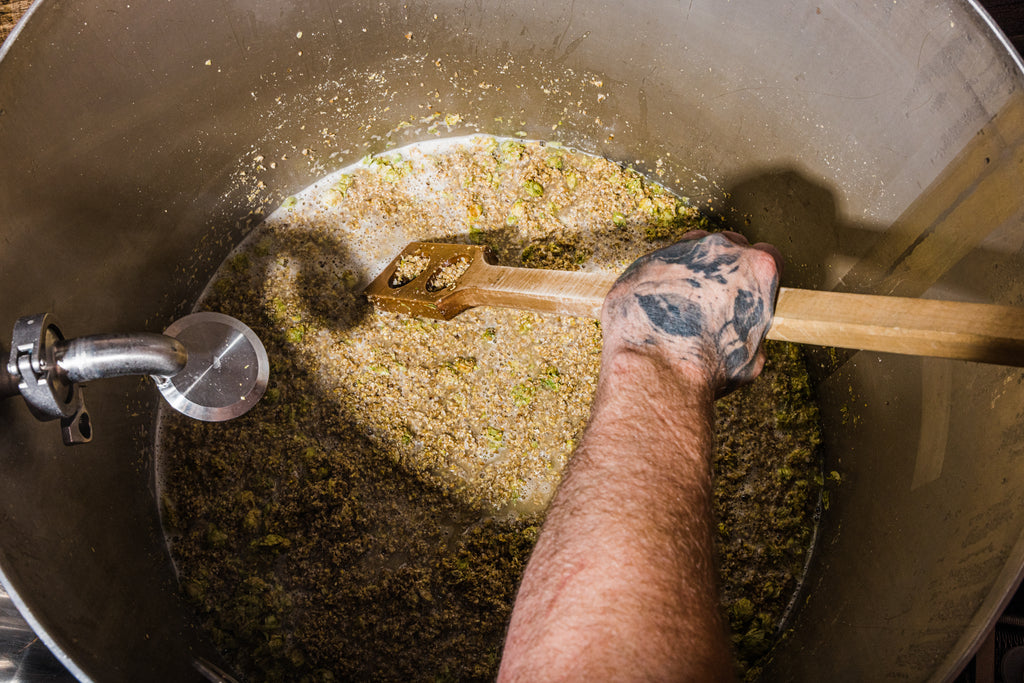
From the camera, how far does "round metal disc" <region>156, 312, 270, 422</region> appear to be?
1262 millimetres

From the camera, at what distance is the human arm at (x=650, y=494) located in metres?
0.73

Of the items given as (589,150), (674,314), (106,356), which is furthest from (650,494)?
(589,150)

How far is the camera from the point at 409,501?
57.5 inches

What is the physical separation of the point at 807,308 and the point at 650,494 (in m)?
0.38

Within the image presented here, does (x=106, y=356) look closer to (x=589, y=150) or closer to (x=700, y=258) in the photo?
(x=700, y=258)

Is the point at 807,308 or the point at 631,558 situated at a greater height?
Result: the point at 807,308

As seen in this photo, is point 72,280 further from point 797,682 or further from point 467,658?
point 797,682

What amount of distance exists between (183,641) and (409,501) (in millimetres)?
544

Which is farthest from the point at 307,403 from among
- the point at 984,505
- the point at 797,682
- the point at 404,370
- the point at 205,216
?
the point at 984,505

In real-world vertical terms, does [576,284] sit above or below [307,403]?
above

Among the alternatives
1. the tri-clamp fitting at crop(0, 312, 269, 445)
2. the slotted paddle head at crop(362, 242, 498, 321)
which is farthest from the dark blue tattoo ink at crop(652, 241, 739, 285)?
the tri-clamp fitting at crop(0, 312, 269, 445)

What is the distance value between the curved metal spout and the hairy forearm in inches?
24.1

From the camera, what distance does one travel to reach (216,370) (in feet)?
4.33

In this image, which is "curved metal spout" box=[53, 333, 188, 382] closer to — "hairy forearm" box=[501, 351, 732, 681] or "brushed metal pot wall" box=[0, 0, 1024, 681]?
"brushed metal pot wall" box=[0, 0, 1024, 681]
